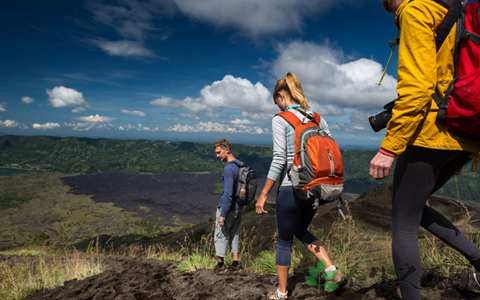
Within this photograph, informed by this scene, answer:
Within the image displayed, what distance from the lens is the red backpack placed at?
187cm

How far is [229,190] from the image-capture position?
5641 mm

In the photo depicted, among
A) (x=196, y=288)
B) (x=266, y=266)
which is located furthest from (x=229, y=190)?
(x=196, y=288)

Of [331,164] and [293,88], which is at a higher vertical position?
[293,88]

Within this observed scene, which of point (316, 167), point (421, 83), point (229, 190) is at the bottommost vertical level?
point (229, 190)

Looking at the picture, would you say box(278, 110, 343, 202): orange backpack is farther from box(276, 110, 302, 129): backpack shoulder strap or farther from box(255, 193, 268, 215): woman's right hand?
box(255, 193, 268, 215): woman's right hand

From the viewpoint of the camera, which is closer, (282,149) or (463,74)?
(463,74)

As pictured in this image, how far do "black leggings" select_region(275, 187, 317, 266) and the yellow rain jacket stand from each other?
1165 millimetres

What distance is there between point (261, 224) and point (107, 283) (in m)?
12.4

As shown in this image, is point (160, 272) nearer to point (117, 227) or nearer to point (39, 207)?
point (117, 227)

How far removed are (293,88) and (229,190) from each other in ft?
8.88

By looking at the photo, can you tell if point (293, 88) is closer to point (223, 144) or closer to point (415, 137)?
point (415, 137)

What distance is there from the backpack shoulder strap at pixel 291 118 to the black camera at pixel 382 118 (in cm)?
85

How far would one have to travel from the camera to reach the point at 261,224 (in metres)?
16.4

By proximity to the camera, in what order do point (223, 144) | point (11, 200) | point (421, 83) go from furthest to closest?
point (11, 200)
point (223, 144)
point (421, 83)
